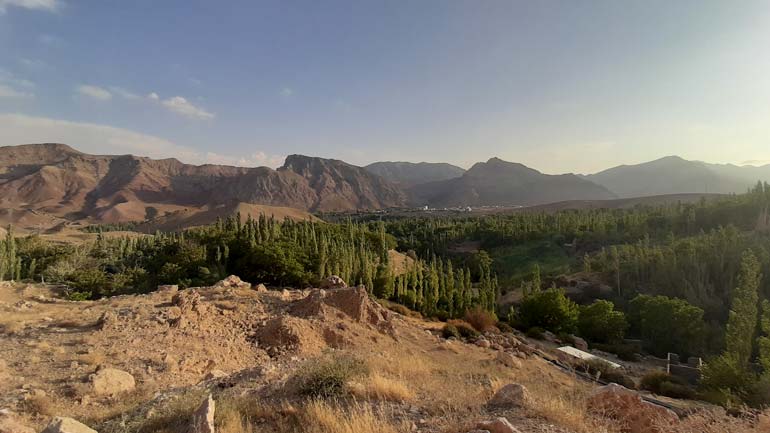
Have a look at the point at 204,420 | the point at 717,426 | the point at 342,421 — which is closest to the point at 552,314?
the point at 717,426

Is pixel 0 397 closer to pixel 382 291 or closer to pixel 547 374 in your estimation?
pixel 547 374

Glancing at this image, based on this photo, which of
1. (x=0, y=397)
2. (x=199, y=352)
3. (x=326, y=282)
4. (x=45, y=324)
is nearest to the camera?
(x=0, y=397)

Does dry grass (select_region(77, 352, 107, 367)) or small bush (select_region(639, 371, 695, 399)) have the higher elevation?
dry grass (select_region(77, 352, 107, 367))

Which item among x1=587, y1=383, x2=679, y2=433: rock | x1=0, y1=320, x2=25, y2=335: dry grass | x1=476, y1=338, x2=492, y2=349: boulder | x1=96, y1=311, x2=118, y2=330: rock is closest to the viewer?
x1=587, y1=383, x2=679, y2=433: rock

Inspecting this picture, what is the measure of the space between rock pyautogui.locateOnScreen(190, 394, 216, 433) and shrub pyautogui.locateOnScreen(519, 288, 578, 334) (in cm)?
2897

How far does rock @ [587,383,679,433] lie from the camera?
5.33 meters

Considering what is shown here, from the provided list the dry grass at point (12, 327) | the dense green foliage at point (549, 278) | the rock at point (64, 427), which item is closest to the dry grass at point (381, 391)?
the rock at point (64, 427)

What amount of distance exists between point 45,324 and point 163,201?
645 feet

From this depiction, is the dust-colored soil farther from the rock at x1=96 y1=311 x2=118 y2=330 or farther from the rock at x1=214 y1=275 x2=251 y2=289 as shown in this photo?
the rock at x1=214 y1=275 x2=251 y2=289

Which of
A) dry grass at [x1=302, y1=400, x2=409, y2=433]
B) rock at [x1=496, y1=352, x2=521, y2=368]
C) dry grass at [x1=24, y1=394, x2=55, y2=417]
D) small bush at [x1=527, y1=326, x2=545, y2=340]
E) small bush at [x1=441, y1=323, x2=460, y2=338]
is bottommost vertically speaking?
small bush at [x1=527, y1=326, x2=545, y2=340]

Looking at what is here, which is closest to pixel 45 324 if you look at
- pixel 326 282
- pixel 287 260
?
pixel 326 282

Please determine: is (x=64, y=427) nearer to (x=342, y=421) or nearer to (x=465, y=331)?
(x=342, y=421)

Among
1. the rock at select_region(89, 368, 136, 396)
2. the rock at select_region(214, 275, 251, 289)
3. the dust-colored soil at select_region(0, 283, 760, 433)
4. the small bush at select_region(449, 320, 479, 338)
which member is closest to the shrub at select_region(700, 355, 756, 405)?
the dust-colored soil at select_region(0, 283, 760, 433)

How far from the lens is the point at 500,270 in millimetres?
56719
